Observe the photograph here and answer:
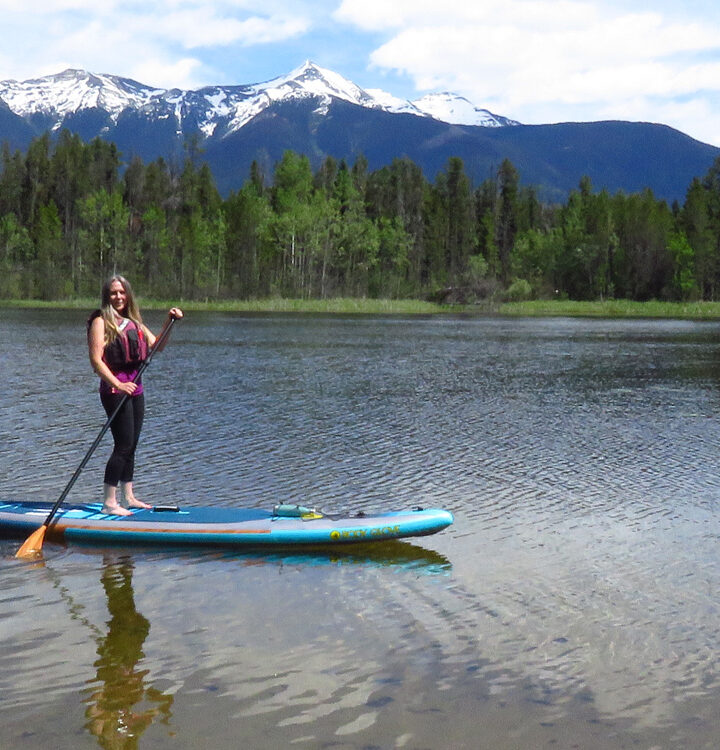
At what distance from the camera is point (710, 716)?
5.86 metres

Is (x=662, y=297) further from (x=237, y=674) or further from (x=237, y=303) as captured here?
(x=237, y=674)

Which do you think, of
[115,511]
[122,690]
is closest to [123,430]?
[115,511]

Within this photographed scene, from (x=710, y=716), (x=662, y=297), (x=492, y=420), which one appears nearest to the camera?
(x=710, y=716)

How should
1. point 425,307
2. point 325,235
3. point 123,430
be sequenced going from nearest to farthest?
1. point 123,430
2. point 425,307
3. point 325,235

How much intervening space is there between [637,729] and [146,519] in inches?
216

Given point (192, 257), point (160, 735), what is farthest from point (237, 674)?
point (192, 257)

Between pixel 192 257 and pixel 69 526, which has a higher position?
pixel 192 257

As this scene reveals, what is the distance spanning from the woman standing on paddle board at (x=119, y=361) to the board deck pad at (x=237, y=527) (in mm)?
314

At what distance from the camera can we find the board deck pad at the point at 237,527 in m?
9.41

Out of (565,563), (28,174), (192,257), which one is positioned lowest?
(565,563)

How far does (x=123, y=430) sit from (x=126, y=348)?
0.85 meters

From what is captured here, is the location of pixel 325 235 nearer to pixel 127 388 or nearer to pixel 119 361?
pixel 119 361

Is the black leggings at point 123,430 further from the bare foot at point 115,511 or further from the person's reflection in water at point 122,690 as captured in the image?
the person's reflection in water at point 122,690

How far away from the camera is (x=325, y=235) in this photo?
4055 inches
